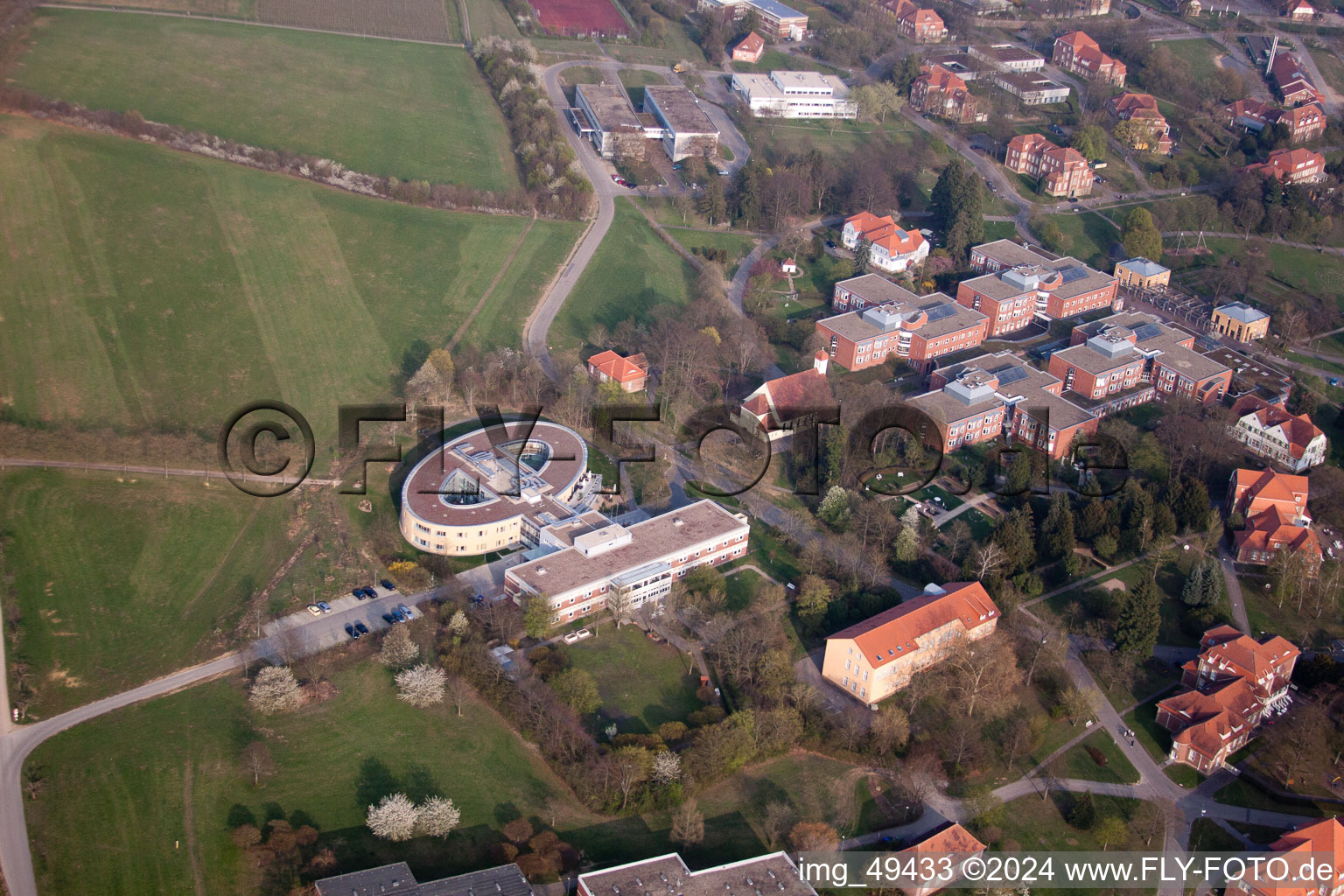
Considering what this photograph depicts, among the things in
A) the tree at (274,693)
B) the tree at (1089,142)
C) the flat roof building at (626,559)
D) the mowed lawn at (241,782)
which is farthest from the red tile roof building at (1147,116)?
the tree at (274,693)

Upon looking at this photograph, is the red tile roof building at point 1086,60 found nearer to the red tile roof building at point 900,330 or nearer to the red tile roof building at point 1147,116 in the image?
the red tile roof building at point 1147,116

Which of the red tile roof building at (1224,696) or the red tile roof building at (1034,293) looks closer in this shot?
the red tile roof building at (1224,696)

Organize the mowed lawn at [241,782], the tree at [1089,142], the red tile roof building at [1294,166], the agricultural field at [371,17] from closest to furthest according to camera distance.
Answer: the mowed lawn at [241,782] → the red tile roof building at [1294,166] → the tree at [1089,142] → the agricultural field at [371,17]

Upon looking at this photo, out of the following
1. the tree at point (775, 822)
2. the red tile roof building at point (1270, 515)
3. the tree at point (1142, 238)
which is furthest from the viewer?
the tree at point (1142, 238)

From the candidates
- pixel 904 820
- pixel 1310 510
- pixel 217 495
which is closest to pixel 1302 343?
pixel 1310 510

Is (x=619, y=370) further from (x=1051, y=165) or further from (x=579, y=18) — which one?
(x=579, y=18)

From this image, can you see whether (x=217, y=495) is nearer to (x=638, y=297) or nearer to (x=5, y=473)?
(x=5, y=473)
